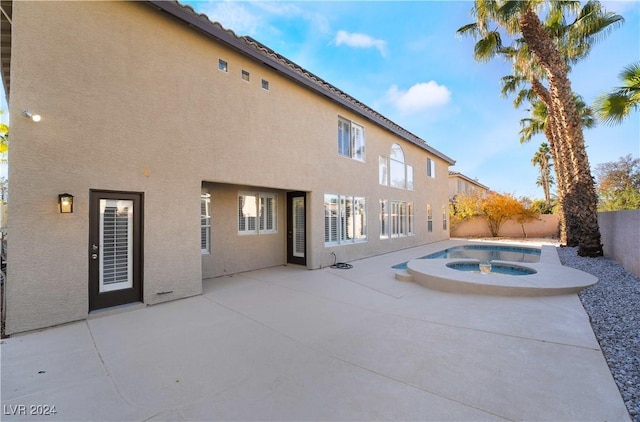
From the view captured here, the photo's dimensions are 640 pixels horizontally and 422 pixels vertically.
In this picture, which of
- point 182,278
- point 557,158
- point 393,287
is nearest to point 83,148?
point 182,278

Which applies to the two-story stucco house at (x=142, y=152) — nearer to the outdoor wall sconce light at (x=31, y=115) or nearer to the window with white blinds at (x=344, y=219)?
the outdoor wall sconce light at (x=31, y=115)

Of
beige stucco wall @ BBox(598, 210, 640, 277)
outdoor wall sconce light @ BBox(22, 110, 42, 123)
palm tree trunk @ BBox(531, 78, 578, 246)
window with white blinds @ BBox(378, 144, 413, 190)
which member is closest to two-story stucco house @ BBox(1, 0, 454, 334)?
outdoor wall sconce light @ BBox(22, 110, 42, 123)

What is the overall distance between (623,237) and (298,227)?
11.5 m

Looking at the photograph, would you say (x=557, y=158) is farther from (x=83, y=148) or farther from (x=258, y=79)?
(x=83, y=148)

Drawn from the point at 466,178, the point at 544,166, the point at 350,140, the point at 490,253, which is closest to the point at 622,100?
the point at 350,140

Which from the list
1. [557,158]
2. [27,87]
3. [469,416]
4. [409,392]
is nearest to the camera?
[469,416]

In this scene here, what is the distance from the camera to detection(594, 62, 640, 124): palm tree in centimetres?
887

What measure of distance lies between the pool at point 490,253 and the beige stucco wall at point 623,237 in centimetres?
301

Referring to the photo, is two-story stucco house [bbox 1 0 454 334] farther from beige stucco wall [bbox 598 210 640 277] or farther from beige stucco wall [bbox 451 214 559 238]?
beige stucco wall [bbox 451 214 559 238]

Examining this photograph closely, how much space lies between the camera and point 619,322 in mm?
5184

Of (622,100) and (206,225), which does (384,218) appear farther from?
(622,100)

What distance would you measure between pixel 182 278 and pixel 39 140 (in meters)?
3.93

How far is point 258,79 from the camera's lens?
28.9 ft

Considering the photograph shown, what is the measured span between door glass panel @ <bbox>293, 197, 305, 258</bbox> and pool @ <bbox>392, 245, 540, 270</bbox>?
23.6ft
